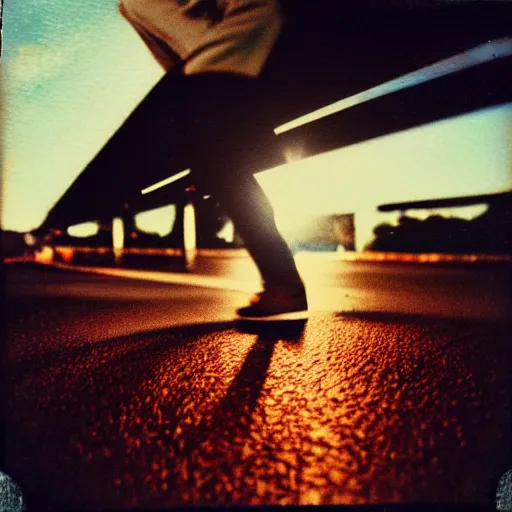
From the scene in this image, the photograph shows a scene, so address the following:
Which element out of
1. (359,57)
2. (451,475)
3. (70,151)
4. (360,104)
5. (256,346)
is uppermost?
(359,57)

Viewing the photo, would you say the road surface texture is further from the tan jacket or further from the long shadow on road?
the tan jacket

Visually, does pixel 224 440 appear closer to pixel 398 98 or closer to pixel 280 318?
pixel 280 318

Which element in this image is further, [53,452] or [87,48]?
[87,48]

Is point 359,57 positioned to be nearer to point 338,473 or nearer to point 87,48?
point 87,48

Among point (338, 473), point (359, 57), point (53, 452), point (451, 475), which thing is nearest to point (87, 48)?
point (359, 57)

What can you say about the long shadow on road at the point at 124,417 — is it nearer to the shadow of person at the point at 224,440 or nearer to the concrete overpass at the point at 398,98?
the shadow of person at the point at 224,440

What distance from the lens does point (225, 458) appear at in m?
0.64

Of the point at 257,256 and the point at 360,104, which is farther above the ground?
the point at 360,104

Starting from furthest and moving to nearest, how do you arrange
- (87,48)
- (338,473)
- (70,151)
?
(70,151), (87,48), (338,473)

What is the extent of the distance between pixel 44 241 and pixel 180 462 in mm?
1780

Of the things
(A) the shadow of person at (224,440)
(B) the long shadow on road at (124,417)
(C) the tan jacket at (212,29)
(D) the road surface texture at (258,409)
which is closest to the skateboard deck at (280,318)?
(D) the road surface texture at (258,409)

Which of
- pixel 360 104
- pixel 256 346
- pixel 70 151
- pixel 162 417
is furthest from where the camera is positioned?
pixel 360 104

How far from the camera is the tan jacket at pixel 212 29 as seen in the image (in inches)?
46.8

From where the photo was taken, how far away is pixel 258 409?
0.76m
